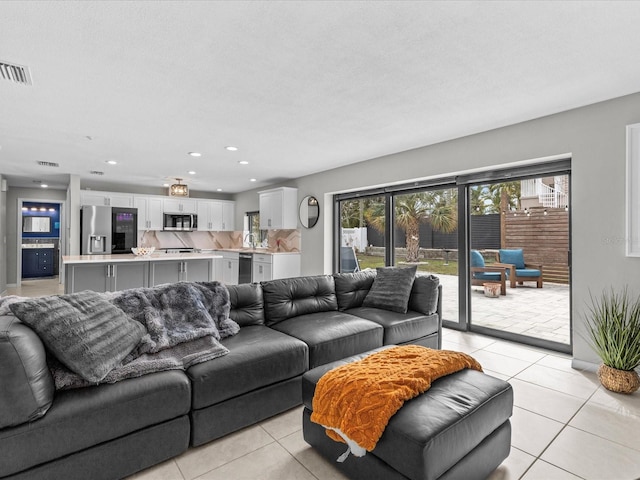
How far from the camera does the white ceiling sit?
182 centimetres

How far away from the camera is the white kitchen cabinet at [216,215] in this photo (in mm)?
8375

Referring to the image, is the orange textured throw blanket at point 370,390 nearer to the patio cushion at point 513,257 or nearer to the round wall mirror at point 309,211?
the patio cushion at point 513,257

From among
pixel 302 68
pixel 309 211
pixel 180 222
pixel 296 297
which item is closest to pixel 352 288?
pixel 296 297

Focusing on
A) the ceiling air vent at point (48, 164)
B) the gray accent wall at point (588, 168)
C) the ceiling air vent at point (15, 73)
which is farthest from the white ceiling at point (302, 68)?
the ceiling air vent at point (48, 164)

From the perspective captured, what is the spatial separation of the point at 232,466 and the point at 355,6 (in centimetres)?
249

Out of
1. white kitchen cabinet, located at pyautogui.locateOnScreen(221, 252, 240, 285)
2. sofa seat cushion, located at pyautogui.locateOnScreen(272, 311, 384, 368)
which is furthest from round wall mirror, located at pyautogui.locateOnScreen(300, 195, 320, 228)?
sofa seat cushion, located at pyautogui.locateOnScreen(272, 311, 384, 368)

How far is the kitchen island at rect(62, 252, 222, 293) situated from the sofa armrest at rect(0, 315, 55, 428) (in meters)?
3.20

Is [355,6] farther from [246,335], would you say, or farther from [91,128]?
[91,128]

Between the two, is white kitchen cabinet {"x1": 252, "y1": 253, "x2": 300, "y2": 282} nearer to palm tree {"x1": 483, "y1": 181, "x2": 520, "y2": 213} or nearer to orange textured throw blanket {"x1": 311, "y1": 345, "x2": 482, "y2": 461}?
palm tree {"x1": 483, "y1": 181, "x2": 520, "y2": 213}

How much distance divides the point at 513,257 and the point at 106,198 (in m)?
7.50

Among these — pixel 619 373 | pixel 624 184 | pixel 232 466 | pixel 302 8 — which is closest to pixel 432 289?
pixel 619 373

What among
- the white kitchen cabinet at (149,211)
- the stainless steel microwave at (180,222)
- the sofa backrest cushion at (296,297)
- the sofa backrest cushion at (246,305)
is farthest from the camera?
the stainless steel microwave at (180,222)

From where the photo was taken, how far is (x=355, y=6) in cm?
175

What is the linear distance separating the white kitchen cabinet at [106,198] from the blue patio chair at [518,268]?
23.5 ft
